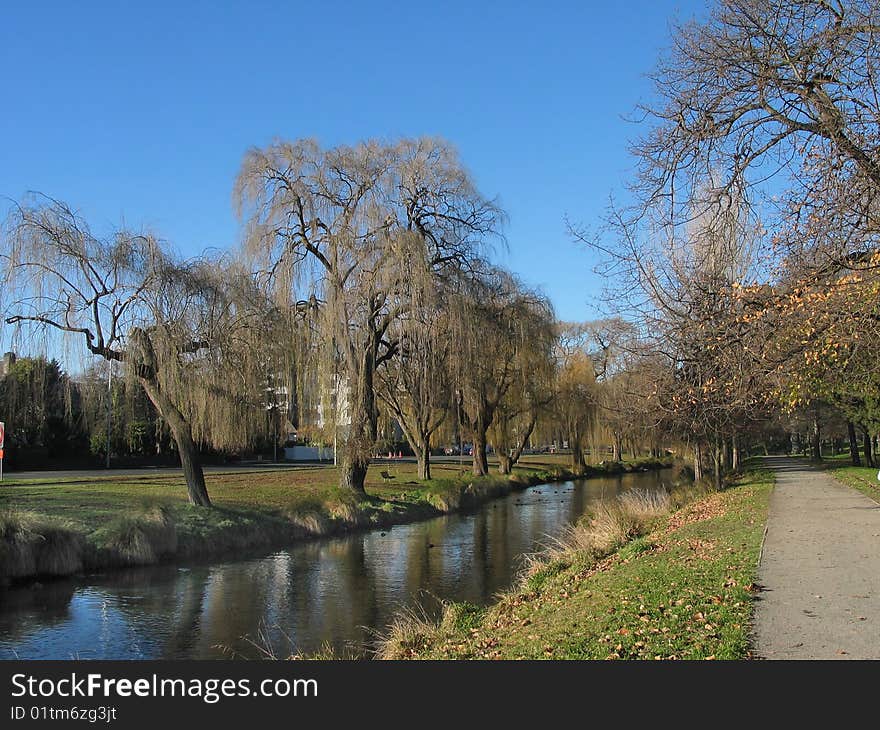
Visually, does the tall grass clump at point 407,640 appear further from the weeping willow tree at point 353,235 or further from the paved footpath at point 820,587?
the weeping willow tree at point 353,235

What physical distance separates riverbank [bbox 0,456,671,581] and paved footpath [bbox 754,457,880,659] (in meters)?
11.5

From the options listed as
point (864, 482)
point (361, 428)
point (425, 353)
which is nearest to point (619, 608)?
point (425, 353)

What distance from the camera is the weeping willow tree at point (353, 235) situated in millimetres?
A: 22828

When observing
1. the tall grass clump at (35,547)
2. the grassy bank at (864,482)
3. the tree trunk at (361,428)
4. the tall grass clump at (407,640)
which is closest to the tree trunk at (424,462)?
the tree trunk at (361,428)

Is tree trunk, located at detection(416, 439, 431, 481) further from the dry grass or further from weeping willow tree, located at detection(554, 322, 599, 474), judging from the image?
the dry grass

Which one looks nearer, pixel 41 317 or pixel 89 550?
pixel 89 550

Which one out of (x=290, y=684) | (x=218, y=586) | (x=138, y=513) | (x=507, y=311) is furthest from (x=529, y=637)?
(x=507, y=311)

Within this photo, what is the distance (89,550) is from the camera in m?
14.9

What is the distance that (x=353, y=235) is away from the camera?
75.7 feet

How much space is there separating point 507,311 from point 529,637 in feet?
80.7

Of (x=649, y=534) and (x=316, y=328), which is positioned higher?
(x=316, y=328)

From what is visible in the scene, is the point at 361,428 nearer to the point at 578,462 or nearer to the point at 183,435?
the point at 183,435

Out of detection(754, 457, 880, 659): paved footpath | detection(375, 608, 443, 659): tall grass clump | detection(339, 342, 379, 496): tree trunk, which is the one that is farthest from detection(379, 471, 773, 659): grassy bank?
detection(339, 342, 379, 496): tree trunk

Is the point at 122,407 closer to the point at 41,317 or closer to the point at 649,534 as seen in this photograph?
the point at 41,317
